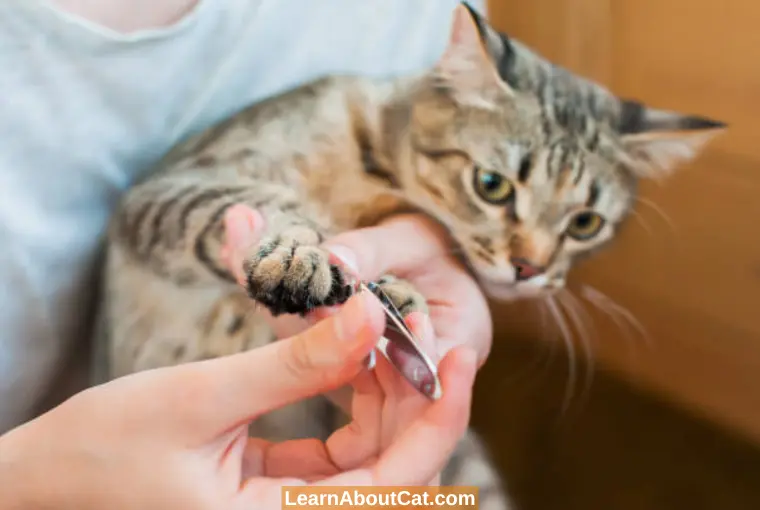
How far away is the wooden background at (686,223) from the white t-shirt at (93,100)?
0.15m

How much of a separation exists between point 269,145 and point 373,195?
0.10 m

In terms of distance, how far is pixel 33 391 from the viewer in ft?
1.76

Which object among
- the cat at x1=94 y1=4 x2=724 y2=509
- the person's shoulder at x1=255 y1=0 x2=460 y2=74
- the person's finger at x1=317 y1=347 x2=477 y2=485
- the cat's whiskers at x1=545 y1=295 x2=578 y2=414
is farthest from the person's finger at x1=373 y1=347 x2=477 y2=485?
the person's shoulder at x1=255 y1=0 x2=460 y2=74

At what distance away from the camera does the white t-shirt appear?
0.51 metres

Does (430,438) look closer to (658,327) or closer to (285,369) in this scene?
(285,369)

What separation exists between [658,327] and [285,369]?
0.39 meters

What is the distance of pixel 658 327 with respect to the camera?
0.58m

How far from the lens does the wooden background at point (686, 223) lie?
1.68 ft

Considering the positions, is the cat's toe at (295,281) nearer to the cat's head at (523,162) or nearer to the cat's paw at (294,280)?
the cat's paw at (294,280)

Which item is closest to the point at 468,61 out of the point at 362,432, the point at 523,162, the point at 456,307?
the point at 523,162

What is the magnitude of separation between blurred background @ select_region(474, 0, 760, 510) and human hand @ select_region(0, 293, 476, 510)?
202 millimetres

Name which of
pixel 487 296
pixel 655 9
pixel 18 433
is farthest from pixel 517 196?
pixel 18 433

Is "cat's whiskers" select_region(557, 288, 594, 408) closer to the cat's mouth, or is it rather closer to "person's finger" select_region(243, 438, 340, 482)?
the cat's mouth

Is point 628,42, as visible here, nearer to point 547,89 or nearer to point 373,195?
point 547,89
